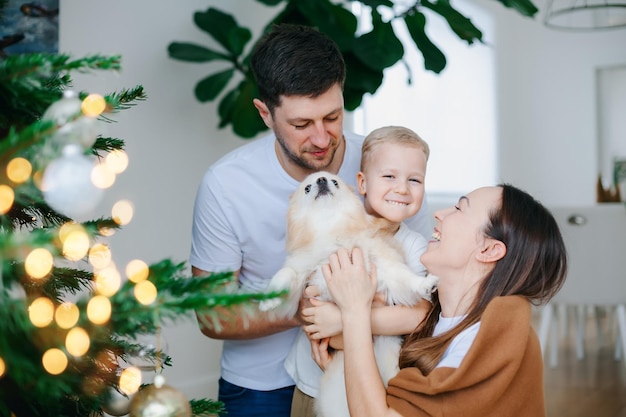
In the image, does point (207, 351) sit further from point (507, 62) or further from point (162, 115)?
point (507, 62)

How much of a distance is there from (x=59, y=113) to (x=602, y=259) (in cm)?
419

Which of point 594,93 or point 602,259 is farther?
point 594,93

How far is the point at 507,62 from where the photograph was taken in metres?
8.11

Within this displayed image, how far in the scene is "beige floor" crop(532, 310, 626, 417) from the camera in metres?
3.62

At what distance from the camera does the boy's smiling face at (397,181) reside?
1613 millimetres

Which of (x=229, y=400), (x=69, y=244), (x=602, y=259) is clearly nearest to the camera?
(x=69, y=244)

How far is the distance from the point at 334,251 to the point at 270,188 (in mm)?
435

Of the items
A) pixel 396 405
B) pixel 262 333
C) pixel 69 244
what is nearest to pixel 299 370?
pixel 262 333

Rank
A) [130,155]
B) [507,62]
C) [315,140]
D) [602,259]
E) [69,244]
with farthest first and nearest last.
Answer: [507,62]
[602,259]
[130,155]
[315,140]
[69,244]

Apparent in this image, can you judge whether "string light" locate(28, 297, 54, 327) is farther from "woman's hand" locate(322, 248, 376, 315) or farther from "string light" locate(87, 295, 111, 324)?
"woman's hand" locate(322, 248, 376, 315)

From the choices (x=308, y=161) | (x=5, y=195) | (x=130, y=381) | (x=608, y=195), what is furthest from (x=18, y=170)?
(x=608, y=195)

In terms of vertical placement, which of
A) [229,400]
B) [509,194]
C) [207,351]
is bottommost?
[207,351]

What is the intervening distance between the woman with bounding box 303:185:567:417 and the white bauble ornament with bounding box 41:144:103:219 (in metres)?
0.79

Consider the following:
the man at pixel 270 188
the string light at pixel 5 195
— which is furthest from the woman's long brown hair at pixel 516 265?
the string light at pixel 5 195
